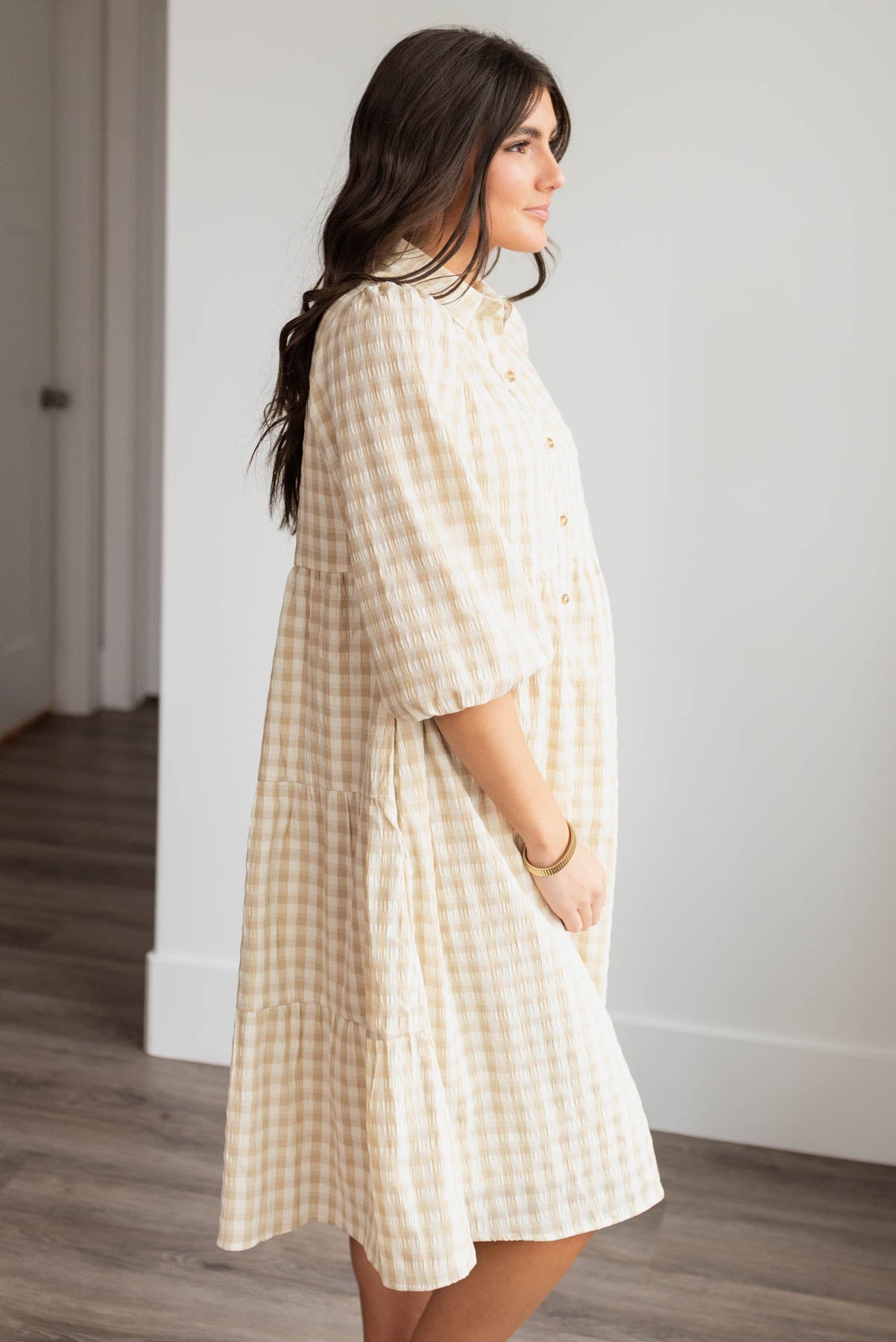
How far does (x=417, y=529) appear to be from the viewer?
1.00 m

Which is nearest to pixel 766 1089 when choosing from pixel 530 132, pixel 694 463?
pixel 694 463

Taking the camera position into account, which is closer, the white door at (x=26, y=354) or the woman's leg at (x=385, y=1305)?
the woman's leg at (x=385, y=1305)

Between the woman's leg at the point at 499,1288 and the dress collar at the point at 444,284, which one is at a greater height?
the dress collar at the point at 444,284

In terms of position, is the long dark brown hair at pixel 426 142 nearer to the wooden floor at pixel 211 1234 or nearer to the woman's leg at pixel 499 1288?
the woman's leg at pixel 499 1288

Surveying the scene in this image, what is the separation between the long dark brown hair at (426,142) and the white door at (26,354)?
3.01 m

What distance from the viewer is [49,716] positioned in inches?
171

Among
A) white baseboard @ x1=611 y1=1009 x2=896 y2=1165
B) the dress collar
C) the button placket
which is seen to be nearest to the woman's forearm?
the button placket

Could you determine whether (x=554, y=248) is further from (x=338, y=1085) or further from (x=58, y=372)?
(x=58, y=372)

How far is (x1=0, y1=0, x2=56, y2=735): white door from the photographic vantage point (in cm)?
Result: 376

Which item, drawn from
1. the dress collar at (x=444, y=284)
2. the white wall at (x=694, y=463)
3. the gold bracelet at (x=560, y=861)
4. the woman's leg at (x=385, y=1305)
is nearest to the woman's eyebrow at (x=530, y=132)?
the dress collar at (x=444, y=284)

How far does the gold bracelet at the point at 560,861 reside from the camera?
42.6 inches

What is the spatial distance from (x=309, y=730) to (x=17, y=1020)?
1494mm

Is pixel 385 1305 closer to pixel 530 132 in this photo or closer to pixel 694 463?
pixel 530 132

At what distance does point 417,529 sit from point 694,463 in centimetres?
110
